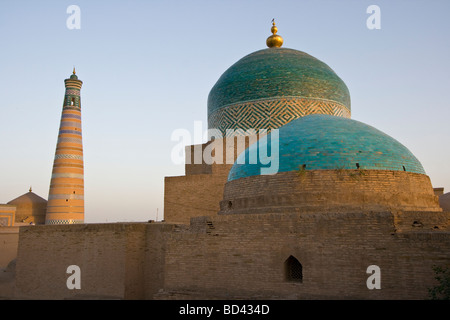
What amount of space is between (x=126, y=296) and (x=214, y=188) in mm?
3796

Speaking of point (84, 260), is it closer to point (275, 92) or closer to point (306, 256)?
point (306, 256)

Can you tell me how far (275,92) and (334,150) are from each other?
407cm

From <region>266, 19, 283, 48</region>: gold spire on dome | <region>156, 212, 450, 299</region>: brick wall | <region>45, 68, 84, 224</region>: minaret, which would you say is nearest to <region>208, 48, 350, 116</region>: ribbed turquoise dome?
<region>266, 19, 283, 48</region>: gold spire on dome

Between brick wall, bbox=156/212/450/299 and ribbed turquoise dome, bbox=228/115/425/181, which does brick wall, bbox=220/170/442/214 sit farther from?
brick wall, bbox=156/212/450/299

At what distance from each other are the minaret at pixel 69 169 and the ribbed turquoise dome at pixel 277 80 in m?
7.12

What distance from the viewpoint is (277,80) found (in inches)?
407

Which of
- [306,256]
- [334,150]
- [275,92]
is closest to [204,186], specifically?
[275,92]

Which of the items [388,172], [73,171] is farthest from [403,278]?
[73,171]

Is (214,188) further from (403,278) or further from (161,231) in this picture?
(403,278)

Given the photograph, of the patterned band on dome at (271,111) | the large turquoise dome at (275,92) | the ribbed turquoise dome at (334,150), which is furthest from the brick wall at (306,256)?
the large turquoise dome at (275,92)

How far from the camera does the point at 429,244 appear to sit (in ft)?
15.9

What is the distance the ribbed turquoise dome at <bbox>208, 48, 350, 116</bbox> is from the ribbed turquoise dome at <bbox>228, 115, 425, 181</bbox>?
3079 mm

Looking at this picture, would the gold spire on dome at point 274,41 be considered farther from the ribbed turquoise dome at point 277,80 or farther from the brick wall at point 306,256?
the brick wall at point 306,256

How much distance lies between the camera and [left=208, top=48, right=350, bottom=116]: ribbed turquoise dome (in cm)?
1031
